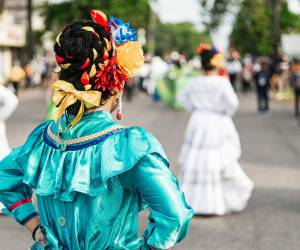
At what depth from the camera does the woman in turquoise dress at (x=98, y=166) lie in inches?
104

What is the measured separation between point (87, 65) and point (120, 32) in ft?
0.95

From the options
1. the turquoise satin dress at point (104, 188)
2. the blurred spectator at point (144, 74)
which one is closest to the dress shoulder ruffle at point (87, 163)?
the turquoise satin dress at point (104, 188)

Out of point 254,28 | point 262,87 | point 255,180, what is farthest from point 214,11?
point 255,180

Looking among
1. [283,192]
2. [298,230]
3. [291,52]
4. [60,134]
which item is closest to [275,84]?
[291,52]

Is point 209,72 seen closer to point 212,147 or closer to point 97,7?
→ point 212,147

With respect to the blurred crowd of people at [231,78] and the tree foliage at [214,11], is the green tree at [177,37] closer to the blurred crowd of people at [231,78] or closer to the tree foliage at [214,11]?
the tree foliage at [214,11]

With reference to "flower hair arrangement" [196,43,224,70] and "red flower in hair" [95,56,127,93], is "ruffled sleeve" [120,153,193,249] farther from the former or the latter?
"flower hair arrangement" [196,43,224,70]

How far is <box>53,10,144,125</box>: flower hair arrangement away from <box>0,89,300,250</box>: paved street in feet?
11.8

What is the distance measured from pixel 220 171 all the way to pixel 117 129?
5146mm

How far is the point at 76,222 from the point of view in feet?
9.00

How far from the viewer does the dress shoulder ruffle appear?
8.69 ft

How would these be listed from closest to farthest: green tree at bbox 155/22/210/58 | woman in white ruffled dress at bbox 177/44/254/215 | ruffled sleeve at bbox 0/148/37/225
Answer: ruffled sleeve at bbox 0/148/37/225 → woman in white ruffled dress at bbox 177/44/254/215 → green tree at bbox 155/22/210/58

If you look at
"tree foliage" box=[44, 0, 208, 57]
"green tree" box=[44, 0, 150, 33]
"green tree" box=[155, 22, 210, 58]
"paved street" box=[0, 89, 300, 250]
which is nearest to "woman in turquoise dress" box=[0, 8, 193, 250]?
"paved street" box=[0, 89, 300, 250]

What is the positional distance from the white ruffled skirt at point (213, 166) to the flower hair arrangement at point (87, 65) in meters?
4.93
